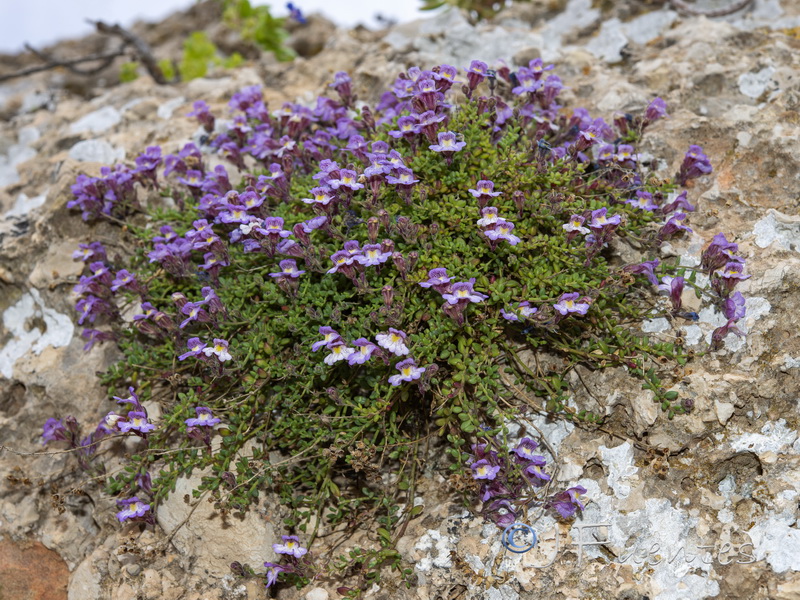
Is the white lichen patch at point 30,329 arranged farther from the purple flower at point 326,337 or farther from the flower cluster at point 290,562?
the flower cluster at point 290,562

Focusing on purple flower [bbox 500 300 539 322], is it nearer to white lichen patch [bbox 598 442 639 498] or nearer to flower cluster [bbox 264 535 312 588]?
white lichen patch [bbox 598 442 639 498]

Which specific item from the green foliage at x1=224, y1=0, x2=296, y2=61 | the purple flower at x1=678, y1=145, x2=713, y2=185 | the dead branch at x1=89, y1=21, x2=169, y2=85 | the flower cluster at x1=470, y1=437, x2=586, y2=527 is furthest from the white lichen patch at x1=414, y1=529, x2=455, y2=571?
the dead branch at x1=89, y1=21, x2=169, y2=85

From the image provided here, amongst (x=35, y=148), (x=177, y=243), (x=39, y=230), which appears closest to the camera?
(x=177, y=243)

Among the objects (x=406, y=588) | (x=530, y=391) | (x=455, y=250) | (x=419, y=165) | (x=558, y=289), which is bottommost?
(x=406, y=588)

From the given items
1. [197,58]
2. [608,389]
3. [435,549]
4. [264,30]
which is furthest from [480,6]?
[435,549]

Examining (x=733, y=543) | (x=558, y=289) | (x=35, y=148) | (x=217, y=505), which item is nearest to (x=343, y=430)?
(x=217, y=505)

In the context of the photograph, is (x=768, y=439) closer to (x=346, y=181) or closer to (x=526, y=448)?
(x=526, y=448)

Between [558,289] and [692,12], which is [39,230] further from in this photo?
[692,12]
